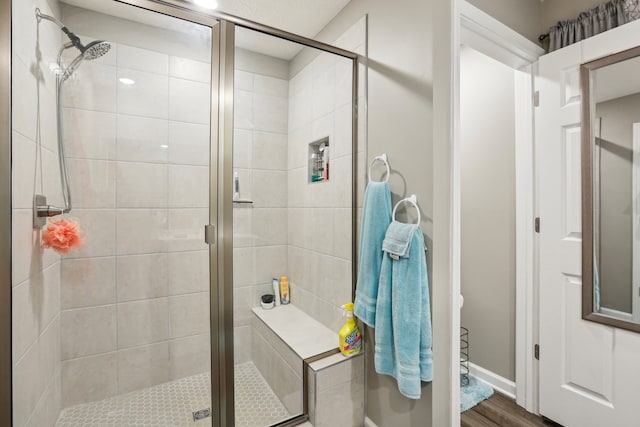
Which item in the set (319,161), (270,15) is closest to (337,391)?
(319,161)

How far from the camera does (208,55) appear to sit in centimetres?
131

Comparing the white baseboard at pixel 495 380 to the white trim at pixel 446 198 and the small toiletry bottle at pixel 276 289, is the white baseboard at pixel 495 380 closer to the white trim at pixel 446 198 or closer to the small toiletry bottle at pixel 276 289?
the white trim at pixel 446 198


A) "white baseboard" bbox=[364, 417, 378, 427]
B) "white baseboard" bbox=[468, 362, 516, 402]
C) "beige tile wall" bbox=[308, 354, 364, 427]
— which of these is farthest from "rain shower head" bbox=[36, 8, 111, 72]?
"white baseboard" bbox=[468, 362, 516, 402]

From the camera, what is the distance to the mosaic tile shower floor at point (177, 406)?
46.5 inches

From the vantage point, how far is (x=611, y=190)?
4.89 ft

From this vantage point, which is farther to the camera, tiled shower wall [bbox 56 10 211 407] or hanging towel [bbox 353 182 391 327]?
hanging towel [bbox 353 182 391 327]

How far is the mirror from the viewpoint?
4.67ft

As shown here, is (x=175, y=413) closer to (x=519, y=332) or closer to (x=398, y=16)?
(x=519, y=332)

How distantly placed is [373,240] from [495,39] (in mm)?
1264

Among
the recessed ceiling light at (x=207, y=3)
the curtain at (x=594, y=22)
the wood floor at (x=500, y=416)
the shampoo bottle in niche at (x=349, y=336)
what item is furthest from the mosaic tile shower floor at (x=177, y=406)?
the curtain at (x=594, y=22)

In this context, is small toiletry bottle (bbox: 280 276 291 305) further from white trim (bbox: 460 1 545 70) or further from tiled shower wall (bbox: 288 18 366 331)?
white trim (bbox: 460 1 545 70)

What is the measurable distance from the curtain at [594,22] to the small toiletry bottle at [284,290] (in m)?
2.07

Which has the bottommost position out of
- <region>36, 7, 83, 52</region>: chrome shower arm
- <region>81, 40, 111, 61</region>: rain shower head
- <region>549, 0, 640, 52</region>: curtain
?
<region>81, 40, 111, 61</region>: rain shower head

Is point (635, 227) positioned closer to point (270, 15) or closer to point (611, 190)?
point (611, 190)
